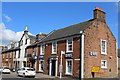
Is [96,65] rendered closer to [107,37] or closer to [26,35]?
[107,37]

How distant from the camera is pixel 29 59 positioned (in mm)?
32531

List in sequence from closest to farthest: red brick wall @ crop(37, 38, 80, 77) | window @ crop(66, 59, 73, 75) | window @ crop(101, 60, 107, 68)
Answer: red brick wall @ crop(37, 38, 80, 77) < window @ crop(66, 59, 73, 75) < window @ crop(101, 60, 107, 68)

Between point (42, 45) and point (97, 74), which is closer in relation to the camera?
point (97, 74)

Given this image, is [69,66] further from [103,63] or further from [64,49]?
[103,63]

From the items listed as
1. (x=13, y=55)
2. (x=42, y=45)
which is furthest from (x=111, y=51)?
(x=13, y=55)

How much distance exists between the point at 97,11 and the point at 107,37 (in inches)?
163

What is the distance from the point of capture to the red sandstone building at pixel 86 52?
821 inches

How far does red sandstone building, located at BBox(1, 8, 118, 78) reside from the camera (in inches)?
821

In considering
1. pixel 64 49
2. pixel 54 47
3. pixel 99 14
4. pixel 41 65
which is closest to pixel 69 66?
pixel 64 49

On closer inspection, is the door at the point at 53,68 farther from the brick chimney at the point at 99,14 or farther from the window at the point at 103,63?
the brick chimney at the point at 99,14

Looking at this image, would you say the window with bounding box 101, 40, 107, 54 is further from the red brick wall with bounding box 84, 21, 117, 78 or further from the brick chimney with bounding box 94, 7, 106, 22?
the brick chimney with bounding box 94, 7, 106, 22

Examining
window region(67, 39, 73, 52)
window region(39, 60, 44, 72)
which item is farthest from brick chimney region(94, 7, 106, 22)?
window region(39, 60, 44, 72)

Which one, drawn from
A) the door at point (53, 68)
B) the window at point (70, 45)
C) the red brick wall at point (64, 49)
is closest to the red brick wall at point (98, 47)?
the red brick wall at point (64, 49)

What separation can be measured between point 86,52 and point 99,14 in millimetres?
6359
